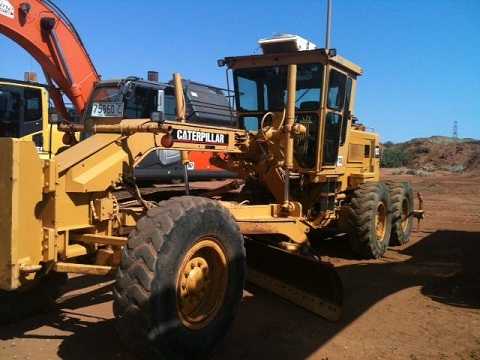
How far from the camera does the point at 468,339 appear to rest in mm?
4922

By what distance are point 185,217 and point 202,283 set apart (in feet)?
1.96

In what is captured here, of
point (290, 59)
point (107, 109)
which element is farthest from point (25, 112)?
point (290, 59)

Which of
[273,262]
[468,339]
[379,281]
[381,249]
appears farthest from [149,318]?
[381,249]

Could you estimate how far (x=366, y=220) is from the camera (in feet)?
26.1

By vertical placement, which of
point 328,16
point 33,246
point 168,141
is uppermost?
point 328,16

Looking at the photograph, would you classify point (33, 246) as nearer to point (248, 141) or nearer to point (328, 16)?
point (248, 141)

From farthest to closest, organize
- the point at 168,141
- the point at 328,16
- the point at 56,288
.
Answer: the point at 328,16 → the point at 56,288 → the point at 168,141

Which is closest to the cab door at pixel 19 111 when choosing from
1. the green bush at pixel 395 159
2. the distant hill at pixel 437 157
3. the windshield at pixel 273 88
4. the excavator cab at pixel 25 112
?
the excavator cab at pixel 25 112

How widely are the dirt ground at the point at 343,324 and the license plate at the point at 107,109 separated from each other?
13.5 feet

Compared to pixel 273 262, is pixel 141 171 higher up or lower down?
higher up

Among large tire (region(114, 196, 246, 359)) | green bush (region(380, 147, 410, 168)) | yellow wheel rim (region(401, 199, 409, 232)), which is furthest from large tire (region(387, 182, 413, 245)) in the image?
green bush (region(380, 147, 410, 168))

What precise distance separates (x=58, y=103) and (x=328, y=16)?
6029 mm

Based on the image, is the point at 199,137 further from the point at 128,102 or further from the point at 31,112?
the point at 31,112

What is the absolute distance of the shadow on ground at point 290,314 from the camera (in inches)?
179
